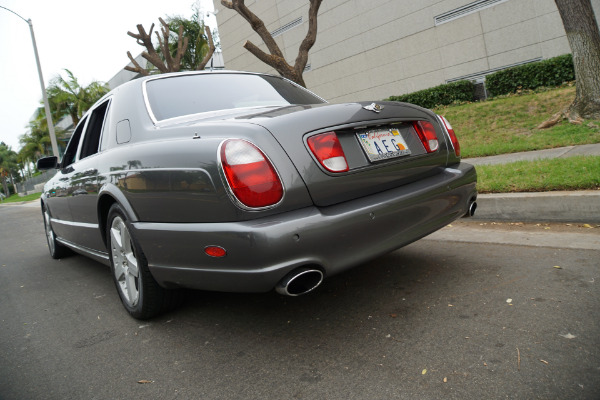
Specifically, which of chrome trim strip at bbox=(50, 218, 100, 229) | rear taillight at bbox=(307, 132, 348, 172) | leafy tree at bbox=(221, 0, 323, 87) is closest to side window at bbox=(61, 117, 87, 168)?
chrome trim strip at bbox=(50, 218, 100, 229)

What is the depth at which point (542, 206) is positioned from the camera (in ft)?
14.0

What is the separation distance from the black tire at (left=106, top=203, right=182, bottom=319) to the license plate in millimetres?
1492

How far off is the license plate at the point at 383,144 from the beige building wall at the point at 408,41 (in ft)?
40.8

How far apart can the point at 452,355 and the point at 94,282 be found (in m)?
3.48

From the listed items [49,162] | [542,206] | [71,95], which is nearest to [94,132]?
[49,162]

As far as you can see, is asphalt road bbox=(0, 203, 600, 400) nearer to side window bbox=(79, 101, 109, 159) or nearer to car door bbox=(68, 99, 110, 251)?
car door bbox=(68, 99, 110, 251)

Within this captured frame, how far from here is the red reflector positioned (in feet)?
7.45

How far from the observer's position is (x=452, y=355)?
2156 millimetres

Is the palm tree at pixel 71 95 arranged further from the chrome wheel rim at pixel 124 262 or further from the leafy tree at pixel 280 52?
the chrome wheel rim at pixel 124 262

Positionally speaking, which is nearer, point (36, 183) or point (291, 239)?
point (291, 239)

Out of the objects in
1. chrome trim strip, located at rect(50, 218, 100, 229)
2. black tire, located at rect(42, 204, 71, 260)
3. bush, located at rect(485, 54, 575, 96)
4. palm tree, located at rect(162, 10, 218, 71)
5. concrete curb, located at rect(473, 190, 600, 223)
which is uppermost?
palm tree, located at rect(162, 10, 218, 71)

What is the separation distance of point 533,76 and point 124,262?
→ 12.4 metres

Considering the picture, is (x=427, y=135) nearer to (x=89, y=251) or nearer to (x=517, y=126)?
(x=89, y=251)

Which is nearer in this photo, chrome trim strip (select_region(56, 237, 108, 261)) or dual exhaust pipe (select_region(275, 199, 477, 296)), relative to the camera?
dual exhaust pipe (select_region(275, 199, 477, 296))
